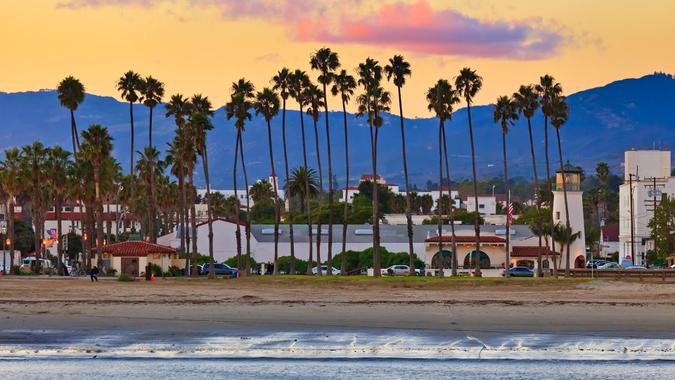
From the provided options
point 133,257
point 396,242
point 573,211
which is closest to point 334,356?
point 133,257

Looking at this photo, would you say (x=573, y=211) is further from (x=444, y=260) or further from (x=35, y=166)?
(x=35, y=166)

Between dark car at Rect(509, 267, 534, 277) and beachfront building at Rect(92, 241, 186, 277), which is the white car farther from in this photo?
beachfront building at Rect(92, 241, 186, 277)

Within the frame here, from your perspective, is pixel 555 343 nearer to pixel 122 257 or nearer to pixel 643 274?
pixel 643 274

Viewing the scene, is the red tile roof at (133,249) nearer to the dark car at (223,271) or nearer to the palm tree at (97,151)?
the dark car at (223,271)

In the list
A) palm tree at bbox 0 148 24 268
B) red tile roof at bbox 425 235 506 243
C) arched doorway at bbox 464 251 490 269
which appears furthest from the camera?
red tile roof at bbox 425 235 506 243

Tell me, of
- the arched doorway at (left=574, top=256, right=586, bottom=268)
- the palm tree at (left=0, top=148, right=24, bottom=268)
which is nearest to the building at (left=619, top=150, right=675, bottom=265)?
the arched doorway at (left=574, top=256, right=586, bottom=268)

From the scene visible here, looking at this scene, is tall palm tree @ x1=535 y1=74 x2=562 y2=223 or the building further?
the building

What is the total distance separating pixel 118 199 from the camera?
160 metres

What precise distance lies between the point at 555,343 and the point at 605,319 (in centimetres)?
733

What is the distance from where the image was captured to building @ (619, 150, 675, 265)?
147 m

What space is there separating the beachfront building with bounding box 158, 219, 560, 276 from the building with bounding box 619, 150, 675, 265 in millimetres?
25959

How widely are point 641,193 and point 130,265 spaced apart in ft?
261

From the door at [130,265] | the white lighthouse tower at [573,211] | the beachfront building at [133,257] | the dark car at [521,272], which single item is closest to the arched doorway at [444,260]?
the white lighthouse tower at [573,211]

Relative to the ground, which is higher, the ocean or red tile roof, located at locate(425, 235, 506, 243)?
red tile roof, located at locate(425, 235, 506, 243)
